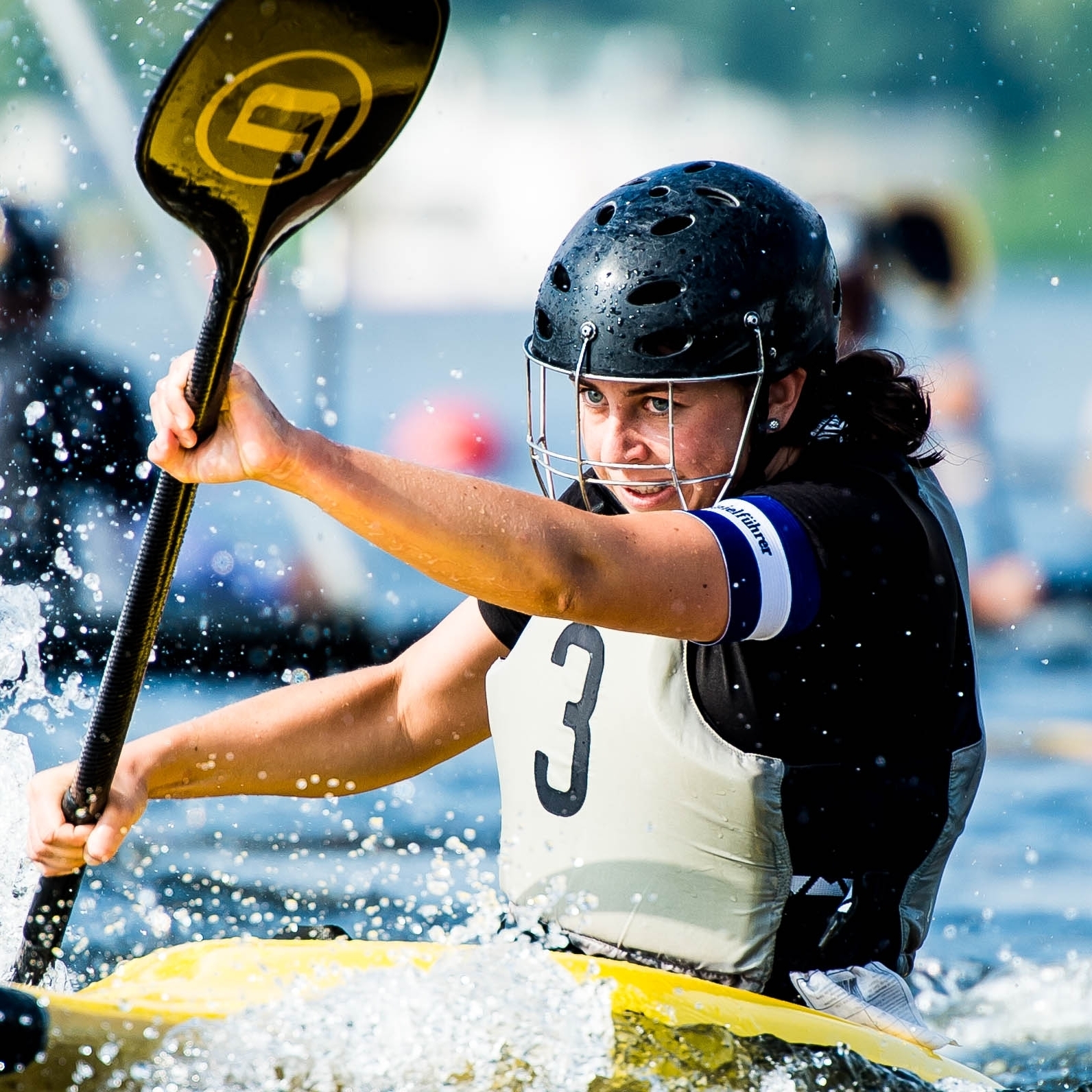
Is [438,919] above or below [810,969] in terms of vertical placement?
below

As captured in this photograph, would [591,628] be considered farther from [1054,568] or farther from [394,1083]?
[1054,568]

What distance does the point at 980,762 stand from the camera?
2.44m

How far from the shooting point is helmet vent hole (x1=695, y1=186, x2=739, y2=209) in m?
2.57

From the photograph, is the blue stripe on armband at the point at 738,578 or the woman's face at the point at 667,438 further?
the woman's face at the point at 667,438

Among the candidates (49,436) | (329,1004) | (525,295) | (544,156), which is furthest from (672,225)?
(544,156)

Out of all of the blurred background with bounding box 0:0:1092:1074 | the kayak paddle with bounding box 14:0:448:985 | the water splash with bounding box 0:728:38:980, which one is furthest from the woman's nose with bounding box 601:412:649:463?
the water splash with bounding box 0:728:38:980

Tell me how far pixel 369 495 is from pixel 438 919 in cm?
288

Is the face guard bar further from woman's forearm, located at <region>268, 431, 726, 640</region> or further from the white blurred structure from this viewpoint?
the white blurred structure

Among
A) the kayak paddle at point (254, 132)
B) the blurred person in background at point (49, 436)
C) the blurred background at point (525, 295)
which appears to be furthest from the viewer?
the blurred background at point (525, 295)

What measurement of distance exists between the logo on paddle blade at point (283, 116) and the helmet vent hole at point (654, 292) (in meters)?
0.63

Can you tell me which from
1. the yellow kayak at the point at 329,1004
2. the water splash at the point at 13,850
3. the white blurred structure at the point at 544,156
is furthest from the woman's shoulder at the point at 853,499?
the white blurred structure at the point at 544,156

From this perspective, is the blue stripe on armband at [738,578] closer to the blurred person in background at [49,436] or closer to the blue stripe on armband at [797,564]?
the blue stripe on armband at [797,564]

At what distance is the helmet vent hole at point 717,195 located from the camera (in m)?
2.57

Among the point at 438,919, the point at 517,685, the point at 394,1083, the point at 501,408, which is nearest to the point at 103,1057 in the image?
the point at 394,1083
